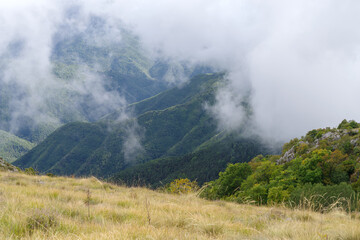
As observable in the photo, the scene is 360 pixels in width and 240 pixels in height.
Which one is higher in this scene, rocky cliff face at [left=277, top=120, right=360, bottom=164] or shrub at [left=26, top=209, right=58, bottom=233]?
Result: rocky cliff face at [left=277, top=120, right=360, bottom=164]

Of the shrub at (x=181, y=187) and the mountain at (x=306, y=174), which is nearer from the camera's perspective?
the shrub at (x=181, y=187)

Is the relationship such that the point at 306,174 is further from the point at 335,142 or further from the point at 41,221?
the point at 41,221

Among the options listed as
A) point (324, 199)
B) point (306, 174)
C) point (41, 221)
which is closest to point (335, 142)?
point (306, 174)

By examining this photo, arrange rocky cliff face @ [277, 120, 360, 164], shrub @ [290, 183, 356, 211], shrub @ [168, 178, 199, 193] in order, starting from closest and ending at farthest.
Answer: shrub @ [290, 183, 356, 211] → shrub @ [168, 178, 199, 193] → rocky cliff face @ [277, 120, 360, 164]

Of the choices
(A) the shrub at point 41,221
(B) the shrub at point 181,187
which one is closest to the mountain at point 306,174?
(B) the shrub at point 181,187

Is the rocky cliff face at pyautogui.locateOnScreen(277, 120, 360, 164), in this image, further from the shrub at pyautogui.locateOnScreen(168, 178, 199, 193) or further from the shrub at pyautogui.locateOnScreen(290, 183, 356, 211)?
the shrub at pyautogui.locateOnScreen(168, 178, 199, 193)

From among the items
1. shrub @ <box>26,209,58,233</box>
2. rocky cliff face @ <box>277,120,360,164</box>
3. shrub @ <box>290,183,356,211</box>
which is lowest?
shrub @ <box>26,209,58,233</box>

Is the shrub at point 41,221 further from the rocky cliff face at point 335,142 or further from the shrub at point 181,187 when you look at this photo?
the rocky cliff face at point 335,142

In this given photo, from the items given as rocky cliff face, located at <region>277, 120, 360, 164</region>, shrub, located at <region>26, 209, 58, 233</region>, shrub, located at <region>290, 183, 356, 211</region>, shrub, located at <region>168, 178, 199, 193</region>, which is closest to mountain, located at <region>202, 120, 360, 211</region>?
rocky cliff face, located at <region>277, 120, 360, 164</region>

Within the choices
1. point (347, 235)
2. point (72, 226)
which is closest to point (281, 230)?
point (347, 235)

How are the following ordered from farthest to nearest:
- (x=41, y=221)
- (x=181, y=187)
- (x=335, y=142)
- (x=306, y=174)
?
(x=335, y=142)
(x=306, y=174)
(x=181, y=187)
(x=41, y=221)

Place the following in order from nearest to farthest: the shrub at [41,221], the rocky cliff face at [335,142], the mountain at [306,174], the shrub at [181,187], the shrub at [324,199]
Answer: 1. the shrub at [41,221]
2. the shrub at [324,199]
3. the shrub at [181,187]
4. the mountain at [306,174]
5. the rocky cliff face at [335,142]

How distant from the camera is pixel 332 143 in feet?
188

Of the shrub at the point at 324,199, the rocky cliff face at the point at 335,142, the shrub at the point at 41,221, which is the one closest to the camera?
the shrub at the point at 41,221
